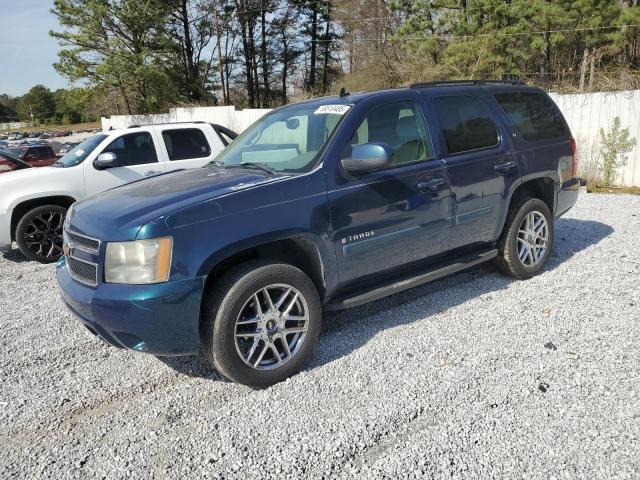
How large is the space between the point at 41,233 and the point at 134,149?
1752mm

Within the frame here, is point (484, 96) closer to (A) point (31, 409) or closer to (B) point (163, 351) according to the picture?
(B) point (163, 351)

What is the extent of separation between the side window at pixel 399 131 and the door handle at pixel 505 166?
32.4 inches

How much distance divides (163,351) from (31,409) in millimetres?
989

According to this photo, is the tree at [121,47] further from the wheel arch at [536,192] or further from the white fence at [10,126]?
the white fence at [10,126]

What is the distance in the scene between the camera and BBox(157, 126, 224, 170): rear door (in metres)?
7.63

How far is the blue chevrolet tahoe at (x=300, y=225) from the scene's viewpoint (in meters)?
2.98

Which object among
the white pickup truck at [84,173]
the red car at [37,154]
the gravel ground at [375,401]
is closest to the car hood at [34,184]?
the white pickup truck at [84,173]

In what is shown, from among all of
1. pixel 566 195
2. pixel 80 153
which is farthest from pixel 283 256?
pixel 80 153

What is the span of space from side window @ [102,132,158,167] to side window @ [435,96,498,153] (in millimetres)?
4790

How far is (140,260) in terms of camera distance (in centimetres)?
293

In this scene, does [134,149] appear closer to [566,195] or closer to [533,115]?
[533,115]

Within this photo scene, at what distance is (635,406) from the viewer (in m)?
2.90

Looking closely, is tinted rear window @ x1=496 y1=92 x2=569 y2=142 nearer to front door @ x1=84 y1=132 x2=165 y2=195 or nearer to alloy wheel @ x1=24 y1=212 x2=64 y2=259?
front door @ x1=84 y1=132 x2=165 y2=195

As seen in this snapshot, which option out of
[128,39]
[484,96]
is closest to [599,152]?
[484,96]
